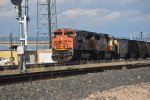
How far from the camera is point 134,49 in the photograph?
211 ft

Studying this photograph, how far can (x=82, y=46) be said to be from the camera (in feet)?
139

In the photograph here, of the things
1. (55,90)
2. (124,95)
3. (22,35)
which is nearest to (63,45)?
(22,35)

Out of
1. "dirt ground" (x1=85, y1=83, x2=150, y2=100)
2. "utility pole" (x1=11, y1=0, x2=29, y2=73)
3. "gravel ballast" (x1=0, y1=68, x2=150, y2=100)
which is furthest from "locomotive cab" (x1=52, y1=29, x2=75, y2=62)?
"dirt ground" (x1=85, y1=83, x2=150, y2=100)

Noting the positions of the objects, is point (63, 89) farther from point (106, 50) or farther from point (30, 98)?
point (106, 50)

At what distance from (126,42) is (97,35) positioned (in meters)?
15.9

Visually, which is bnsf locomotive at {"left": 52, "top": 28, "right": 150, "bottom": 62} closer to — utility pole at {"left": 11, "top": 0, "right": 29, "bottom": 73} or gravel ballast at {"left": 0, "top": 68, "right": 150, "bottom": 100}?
utility pole at {"left": 11, "top": 0, "right": 29, "bottom": 73}

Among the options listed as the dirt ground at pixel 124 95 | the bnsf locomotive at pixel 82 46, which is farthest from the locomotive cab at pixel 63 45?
the dirt ground at pixel 124 95

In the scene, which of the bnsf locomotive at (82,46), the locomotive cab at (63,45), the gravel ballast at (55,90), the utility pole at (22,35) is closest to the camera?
the gravel ballast at (55,90)

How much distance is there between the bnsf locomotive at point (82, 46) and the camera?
40469 millimetres

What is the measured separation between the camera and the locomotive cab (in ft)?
131

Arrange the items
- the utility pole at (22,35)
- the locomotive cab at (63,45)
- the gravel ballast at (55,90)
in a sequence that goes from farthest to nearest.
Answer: the locomotive cab at (63,45), the utility pole at (22,35), the gravel ballast at (55,90)

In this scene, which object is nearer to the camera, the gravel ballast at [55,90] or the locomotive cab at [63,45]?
the gravel ballast at [55,90]

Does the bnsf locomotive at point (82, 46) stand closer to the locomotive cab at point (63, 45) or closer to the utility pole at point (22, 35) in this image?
the locomotive cab at point (63, 45)

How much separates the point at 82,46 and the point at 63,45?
2479 mm
